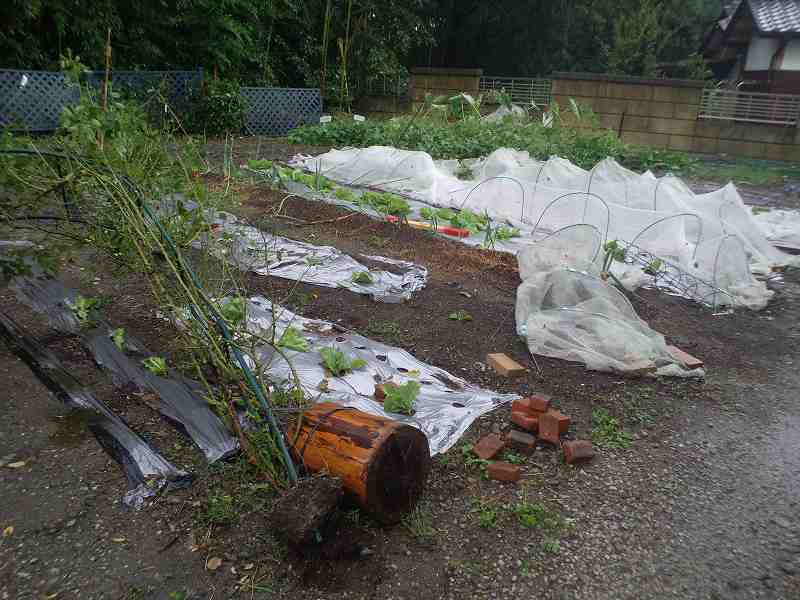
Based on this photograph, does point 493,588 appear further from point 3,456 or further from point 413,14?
point 413,14

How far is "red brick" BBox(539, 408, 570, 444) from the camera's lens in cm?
238

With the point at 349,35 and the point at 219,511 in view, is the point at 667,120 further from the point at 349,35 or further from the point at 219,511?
the point at 219,511

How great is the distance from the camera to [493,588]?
1.74 m

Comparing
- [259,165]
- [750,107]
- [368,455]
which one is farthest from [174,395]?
[750,107]

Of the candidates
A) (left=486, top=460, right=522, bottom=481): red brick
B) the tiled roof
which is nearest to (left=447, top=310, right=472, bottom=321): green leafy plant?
(left=486, top=460, right=522, bottom=481): red brick

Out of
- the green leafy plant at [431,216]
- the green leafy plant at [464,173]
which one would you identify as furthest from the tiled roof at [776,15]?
the green leafy plant at [431,216]

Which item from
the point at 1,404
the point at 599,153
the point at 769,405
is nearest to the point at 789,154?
the point at 599,153

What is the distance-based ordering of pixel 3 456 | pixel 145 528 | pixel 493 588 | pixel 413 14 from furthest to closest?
pixel 413 14 → pixel 3 456 → pixel 145 528 → pixel 493 588

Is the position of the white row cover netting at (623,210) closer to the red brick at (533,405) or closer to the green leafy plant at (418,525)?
the red brick at (533,405)

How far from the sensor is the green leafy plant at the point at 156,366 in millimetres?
2589

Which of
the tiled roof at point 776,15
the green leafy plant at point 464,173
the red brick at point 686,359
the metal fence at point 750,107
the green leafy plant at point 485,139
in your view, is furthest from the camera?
the tiled roof at point 776,15

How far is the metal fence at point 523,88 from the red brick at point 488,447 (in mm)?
10819

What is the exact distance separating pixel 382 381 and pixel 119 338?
4.09 ft

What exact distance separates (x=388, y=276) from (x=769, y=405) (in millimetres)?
2293
